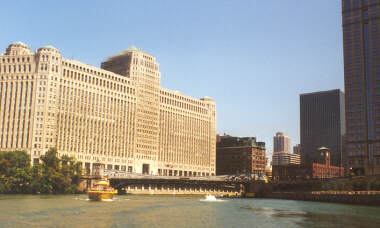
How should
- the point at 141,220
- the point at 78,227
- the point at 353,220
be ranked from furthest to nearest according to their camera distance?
the point at 353,220, the point at 141,220, the point at 78,227

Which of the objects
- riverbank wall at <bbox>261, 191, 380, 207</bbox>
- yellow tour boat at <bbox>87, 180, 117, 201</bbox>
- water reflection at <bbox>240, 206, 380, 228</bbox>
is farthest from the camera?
riverbank wall at <bbox>261, 191, 380, 207</bbox>

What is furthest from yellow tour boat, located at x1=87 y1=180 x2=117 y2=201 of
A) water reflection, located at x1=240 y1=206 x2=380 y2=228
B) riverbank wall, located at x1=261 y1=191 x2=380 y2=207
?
riverbank wall, located at x1=261 y1=191 x2=380 y2=207

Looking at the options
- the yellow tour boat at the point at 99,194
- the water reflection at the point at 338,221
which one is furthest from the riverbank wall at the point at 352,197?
the yellow tour boat at the point at 99,194

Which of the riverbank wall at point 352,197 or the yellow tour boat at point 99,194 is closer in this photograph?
the yellow tour boat at point 99,194

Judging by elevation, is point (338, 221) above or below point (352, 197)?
below

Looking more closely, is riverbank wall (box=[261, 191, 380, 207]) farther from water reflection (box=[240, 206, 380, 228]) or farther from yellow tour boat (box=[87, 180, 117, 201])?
yellow tour boat (box=[87, 180, 117, 201])

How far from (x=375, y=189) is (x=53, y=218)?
461 feet

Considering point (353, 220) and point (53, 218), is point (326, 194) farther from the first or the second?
point (53, 218)

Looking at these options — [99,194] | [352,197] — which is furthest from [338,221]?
[99,194]

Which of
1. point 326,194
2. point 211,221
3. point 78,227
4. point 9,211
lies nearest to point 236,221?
point 211,221

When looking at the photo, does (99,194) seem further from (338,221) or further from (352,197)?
(352,197)

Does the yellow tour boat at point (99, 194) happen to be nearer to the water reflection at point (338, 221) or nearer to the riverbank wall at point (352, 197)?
the water reflection at point (338, 221)

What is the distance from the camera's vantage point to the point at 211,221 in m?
101

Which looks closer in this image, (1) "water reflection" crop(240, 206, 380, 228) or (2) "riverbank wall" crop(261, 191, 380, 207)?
(1) "water reflection" crop(240, 206, 380, 228)
